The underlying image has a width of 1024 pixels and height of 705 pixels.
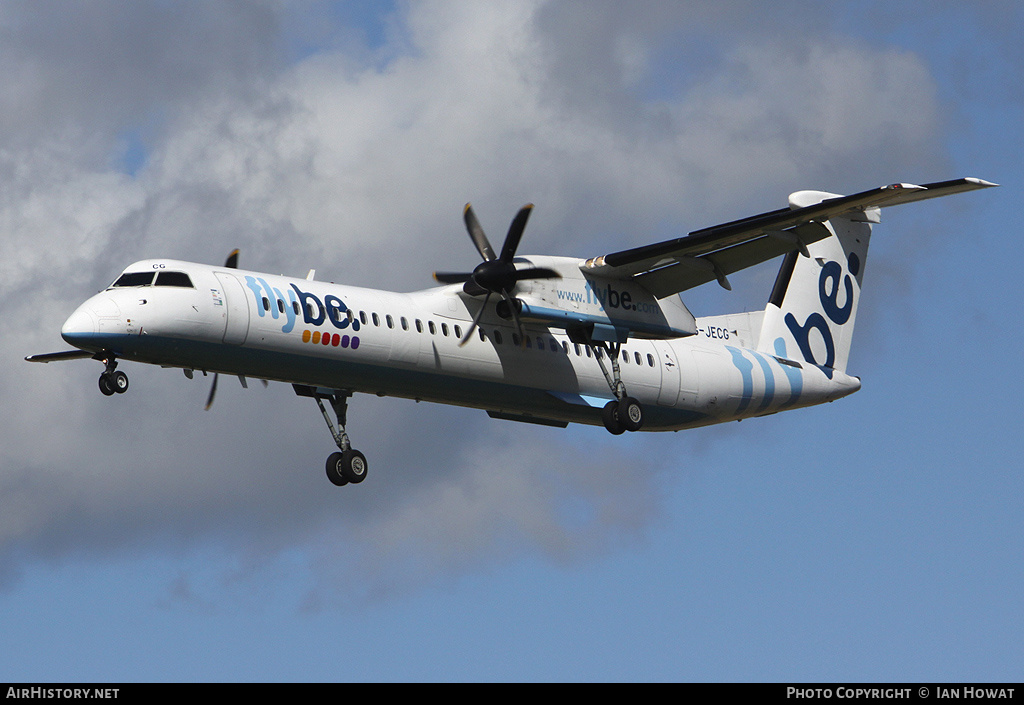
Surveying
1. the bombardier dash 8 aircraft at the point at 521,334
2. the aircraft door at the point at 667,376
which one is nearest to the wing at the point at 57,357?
the bombardier dash 8 aircraft at the point at 521,334

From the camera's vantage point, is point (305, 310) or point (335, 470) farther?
point (335, 470)

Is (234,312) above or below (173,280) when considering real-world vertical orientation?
below

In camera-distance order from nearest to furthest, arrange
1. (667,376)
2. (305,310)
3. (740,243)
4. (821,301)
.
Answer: (305,310), (740,243), (667,376), (821,301)

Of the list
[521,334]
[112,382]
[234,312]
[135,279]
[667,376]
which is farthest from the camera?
[667,376]

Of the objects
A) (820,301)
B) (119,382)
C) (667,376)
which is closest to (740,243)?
(667,376)

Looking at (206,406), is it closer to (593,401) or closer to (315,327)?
(315,327)

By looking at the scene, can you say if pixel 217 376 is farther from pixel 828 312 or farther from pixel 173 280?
pixel 828 312

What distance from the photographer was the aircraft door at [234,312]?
79.4ft

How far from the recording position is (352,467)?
27.8 metres

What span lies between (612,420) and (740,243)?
456 cm

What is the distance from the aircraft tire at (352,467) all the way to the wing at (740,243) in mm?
6183
